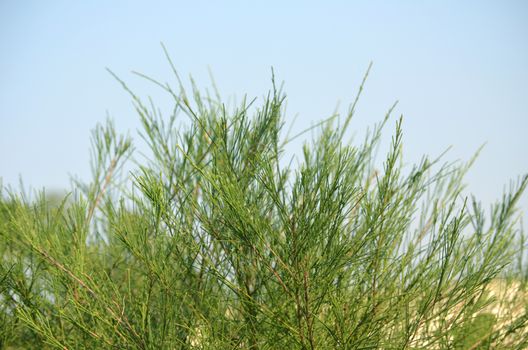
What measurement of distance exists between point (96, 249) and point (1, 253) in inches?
17.4

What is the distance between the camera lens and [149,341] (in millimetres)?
2039

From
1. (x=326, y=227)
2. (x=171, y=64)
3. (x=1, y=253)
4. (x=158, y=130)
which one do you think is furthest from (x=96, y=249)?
(x=326, y=227)

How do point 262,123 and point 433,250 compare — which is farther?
point 262,123

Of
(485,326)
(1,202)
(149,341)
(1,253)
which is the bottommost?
(149,341)

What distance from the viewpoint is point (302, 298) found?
1896mm

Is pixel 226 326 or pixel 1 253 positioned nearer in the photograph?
pixel 226 326

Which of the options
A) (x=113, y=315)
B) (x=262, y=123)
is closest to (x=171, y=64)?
(x=262, y=123)

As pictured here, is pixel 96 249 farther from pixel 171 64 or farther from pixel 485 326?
pixel 485 326

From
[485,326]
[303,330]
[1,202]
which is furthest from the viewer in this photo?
[1,202]

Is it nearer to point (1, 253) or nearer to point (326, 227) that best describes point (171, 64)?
point (326, 227)

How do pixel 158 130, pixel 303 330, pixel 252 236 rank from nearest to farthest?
1. pixel 252 236
2. pixel 303 330
3. pixel 158 130

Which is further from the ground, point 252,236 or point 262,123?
point 262,123

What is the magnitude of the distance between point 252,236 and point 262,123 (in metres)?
0.60

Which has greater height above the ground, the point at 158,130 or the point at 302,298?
the point at 158,130
